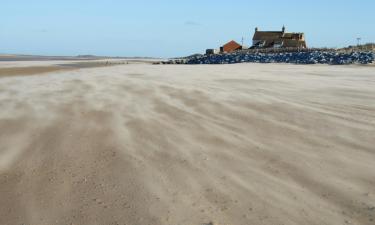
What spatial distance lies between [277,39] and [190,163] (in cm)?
6170

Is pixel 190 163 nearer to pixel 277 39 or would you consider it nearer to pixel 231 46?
pixel 277 39

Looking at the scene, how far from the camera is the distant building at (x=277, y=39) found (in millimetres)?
60406

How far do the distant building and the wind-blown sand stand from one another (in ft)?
178

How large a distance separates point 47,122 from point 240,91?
4862 mm

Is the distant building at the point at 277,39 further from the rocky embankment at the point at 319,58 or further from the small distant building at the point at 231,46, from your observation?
the rocky embankment at the point at 319,58

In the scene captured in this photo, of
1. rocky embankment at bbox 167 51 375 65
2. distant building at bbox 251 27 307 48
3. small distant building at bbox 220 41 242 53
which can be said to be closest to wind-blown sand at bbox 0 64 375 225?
rocky embankment at bbox 167 51 375 65

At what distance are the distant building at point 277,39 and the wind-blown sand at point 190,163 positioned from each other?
54212 mm

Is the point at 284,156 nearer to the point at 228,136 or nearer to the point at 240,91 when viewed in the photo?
the point at 228,136

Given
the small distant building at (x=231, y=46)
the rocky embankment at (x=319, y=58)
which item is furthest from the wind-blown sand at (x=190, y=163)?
the small distant building at (x=231, y=46)

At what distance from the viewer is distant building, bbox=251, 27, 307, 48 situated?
60406 mm

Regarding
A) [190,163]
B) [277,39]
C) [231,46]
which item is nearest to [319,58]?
[190,163]

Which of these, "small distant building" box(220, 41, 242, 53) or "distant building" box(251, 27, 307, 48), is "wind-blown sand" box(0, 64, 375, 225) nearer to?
"distant building" box(251, 27, 307, 48)

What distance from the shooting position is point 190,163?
4.45 meters

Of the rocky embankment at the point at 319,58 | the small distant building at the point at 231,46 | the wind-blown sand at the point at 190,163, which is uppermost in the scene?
the wind-blown sand at the point at 190,163
